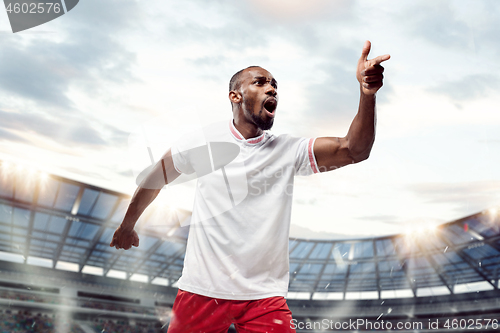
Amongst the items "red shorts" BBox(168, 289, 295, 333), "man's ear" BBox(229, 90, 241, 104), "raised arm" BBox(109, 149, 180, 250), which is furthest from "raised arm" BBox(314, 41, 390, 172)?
"raised arm" BBox(109, 149, 180, 250)

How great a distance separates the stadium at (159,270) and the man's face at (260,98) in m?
7.74

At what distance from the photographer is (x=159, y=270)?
15203 millimetres

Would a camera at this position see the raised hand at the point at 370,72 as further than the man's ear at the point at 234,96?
No

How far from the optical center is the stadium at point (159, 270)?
38.2 ft

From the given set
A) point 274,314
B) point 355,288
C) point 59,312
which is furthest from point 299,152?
point 355,288

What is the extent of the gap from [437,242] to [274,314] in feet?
54.6

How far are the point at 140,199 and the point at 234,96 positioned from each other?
0.86 meters

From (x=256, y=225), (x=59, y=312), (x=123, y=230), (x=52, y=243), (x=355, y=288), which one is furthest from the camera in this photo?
(x=355, y=288)

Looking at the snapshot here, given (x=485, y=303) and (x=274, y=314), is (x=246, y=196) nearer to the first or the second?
(x=274, y=314)

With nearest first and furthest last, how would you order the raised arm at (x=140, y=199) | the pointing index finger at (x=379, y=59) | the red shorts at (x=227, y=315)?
the pointing index finger at (x=379, y=59) → the red shorts at (x=227, y=315) → the raised arm at (x=140, y=199)

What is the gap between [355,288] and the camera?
19438mm

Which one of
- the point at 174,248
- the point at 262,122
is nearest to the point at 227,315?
the point at 262,122

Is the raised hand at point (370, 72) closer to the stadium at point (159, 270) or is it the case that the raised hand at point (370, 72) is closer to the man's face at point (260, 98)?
the man's face at point (260, 98)

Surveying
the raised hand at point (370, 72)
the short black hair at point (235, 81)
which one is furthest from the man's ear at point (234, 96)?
the raised hand at point (370, 72)
